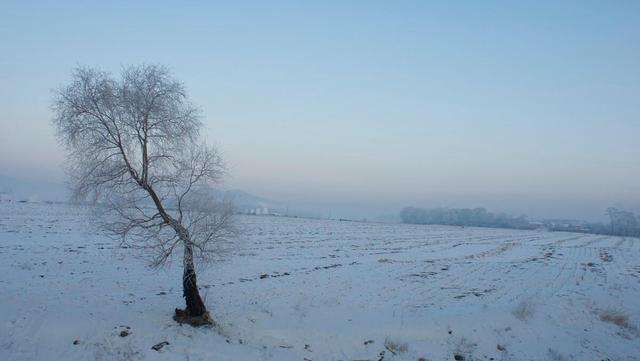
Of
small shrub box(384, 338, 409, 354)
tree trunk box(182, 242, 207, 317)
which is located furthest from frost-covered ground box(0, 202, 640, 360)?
tree trunk box(182, 242, 207, 317)

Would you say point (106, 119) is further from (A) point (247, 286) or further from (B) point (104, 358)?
(A) point (247, 286)

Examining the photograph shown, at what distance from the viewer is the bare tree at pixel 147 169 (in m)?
16.6

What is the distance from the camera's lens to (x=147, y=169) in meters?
17.3

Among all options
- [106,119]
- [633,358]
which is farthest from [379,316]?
[106,119]

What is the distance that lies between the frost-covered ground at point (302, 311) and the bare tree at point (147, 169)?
2.46 meters

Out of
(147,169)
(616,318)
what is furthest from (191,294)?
(616,318)

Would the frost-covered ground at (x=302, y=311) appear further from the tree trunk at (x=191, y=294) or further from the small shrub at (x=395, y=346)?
the tree trunk at (x=191, y=294)

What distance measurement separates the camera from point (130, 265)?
2755 centimetres

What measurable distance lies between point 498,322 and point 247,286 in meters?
13.4

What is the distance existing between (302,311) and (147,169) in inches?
393

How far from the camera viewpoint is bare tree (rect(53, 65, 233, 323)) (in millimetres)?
16594

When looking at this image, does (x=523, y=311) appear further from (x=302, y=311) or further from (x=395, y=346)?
(x=302, y=311)

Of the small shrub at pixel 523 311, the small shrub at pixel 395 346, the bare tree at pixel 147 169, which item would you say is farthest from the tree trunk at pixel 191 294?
the small shrub at pixel 523 311

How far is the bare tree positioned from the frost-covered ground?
2456 millimetres
